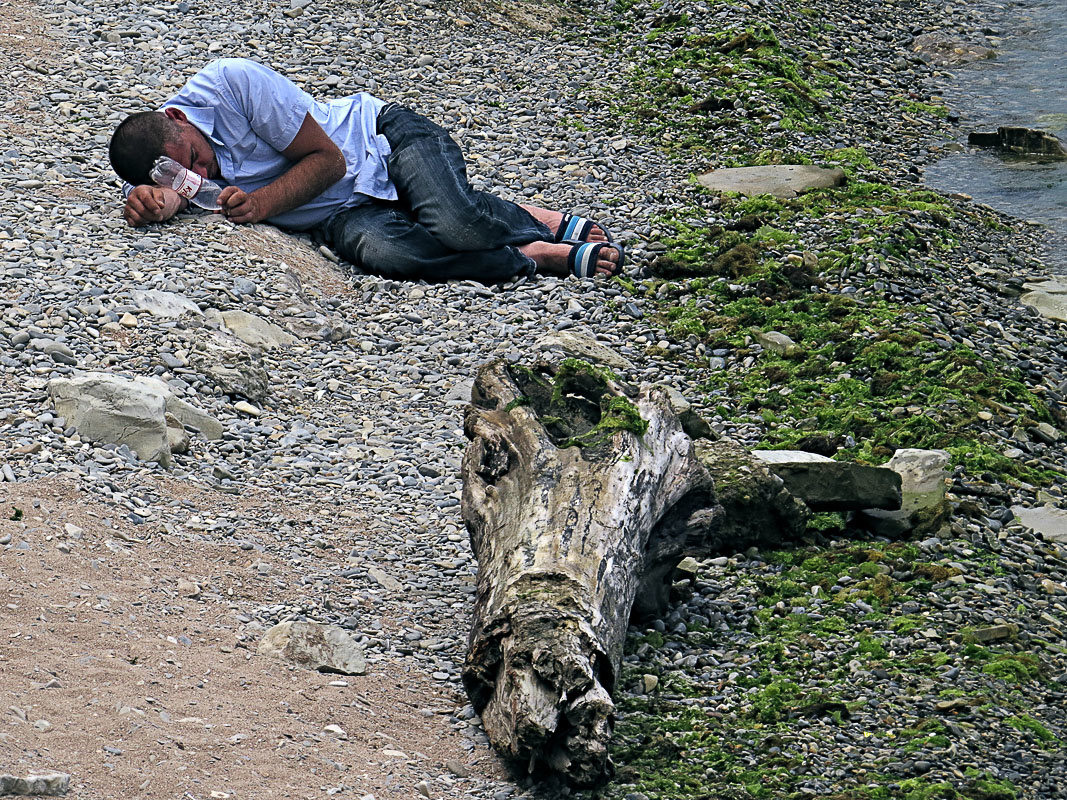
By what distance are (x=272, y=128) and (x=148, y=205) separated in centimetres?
83

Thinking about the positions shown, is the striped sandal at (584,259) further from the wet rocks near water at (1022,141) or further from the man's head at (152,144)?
the wet rocks near water at (1022,141)

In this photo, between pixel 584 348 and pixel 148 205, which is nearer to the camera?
pixel 584 348

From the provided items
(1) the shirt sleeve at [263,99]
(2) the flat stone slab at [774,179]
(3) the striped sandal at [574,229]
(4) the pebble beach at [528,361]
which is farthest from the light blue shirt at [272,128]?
(2) the flat stone slab at [774,179]

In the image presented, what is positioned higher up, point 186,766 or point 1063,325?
point 186,766

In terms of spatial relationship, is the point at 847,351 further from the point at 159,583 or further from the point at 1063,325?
the point at 159,583

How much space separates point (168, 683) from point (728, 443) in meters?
2.67

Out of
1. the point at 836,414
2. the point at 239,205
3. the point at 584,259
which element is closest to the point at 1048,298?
the point at 836,414

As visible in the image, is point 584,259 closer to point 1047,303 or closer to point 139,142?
point 139,142

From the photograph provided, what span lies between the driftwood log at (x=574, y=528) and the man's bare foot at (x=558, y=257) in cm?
233

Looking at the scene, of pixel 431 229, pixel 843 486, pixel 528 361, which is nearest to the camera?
pixel 843 486

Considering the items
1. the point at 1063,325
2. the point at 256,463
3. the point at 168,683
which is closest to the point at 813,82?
the point at 1063,325

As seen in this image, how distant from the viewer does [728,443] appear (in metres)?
5.29

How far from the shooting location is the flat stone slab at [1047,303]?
7145 mm

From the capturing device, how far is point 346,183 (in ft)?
23.7
